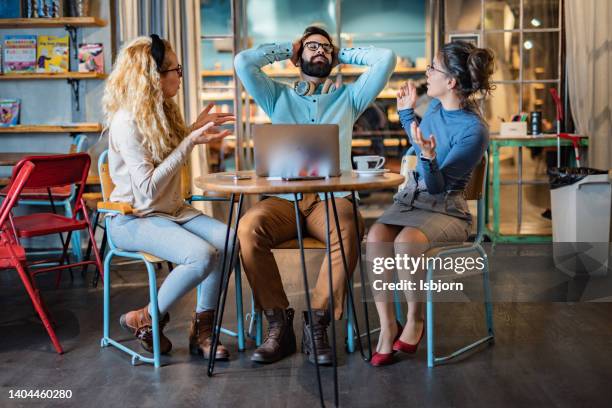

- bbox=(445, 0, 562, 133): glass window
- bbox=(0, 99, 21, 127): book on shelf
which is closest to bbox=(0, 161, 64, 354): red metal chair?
bbox=(0, 99, 21, 127): book on shelf

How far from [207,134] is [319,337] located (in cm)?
87

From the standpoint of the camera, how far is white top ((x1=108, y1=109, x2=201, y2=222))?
2.72 meters

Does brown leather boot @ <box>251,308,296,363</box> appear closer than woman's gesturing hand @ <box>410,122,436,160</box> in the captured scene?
No

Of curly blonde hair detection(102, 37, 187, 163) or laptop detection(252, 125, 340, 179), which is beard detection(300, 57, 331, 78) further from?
laptop detection(252, 125, 340, 179)

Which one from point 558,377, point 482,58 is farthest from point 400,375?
point 482,58

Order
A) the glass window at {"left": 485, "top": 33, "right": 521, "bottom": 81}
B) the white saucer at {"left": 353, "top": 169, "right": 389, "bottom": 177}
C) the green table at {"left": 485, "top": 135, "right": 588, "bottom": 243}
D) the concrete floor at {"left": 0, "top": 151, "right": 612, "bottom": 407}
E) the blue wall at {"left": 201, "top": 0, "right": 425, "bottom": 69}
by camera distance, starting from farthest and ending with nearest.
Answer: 1. the blue wall at {"left": 201, "top": 0, "right": 425, "bottom": 69}
2. the glass window at {"left": 485, "top": 33, "right": 521, "bottom": 81}
3. the green table at {"left": 485, "top": 135, "right": 588, "bottom": 243}
4. the white saucer at {"left": 353, "top": 169, "right": 389, "bottom": 177}
5. the concrete floor at {"left": 0, "top": 151, "right": 612, "bottom": 407}

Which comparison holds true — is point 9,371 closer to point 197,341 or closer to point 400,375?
point 197,341

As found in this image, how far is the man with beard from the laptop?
0.38 metres

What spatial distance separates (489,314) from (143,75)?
5.53 ft

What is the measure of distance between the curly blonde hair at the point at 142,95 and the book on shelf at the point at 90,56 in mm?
2640

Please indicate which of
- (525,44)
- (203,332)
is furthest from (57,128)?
(525,44)

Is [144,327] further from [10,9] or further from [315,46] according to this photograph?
[10,9]

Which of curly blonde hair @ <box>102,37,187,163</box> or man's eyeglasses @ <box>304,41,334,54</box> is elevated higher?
man's eyeglasses @ <box>304,41,334,54</box>

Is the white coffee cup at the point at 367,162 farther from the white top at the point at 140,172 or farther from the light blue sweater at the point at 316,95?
the white top at the point at 140,172
